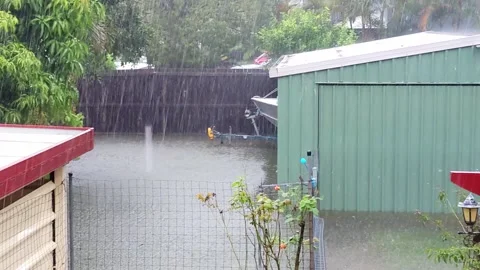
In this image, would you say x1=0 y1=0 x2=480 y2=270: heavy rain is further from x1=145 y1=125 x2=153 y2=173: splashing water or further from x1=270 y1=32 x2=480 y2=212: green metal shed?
x1=145 y1=125 x2=153 y2=173: splashing water

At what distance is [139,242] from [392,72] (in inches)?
169

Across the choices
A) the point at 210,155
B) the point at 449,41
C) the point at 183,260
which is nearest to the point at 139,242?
the point at 183,260

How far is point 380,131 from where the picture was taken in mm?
10422

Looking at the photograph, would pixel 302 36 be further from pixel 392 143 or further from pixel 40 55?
pixel 40 55

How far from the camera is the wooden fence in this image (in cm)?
2070

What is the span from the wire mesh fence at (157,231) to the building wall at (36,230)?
162 cm

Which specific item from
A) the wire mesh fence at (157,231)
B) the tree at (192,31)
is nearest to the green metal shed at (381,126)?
the wire mesh fence at (157,231)

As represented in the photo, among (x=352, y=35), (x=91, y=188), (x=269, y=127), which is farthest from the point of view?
(x=352, y=35)

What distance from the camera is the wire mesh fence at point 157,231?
7.86 metres

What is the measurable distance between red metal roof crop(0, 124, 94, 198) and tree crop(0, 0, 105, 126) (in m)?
2.82

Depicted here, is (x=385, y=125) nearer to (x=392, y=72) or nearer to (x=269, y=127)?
(x=392, y=72)

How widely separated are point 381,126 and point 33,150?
6772mm

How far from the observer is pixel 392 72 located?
10289 mm

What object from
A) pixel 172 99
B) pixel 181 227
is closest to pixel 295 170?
pixel 181 227
